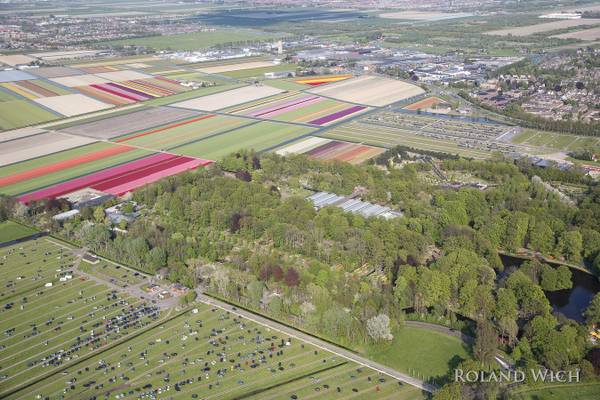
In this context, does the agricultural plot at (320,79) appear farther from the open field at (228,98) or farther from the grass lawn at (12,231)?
the grass lawn at (12,231)

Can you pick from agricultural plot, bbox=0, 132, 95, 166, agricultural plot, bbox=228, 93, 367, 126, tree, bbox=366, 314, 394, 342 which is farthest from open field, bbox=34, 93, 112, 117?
tree, bbox=366, 314, 394, 342

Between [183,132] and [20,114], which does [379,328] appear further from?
[20,114]

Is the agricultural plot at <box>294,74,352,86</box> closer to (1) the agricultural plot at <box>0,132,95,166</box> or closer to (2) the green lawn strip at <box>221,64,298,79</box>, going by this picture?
(2) the green lawn strip at <box>221,64,298,79</box>

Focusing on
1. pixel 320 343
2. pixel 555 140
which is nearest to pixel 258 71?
pixel 555 140

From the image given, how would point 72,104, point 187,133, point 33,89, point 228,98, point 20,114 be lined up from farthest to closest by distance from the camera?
point 33,89 < point 228,98 < point 72,104 < point 20,114 < point 187,133

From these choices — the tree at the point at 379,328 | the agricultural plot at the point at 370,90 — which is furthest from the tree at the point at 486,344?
the agricultural plot at the point at 370,90

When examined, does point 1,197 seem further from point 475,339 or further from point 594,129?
point 594,129

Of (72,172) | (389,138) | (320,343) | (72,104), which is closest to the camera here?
(320,343)
